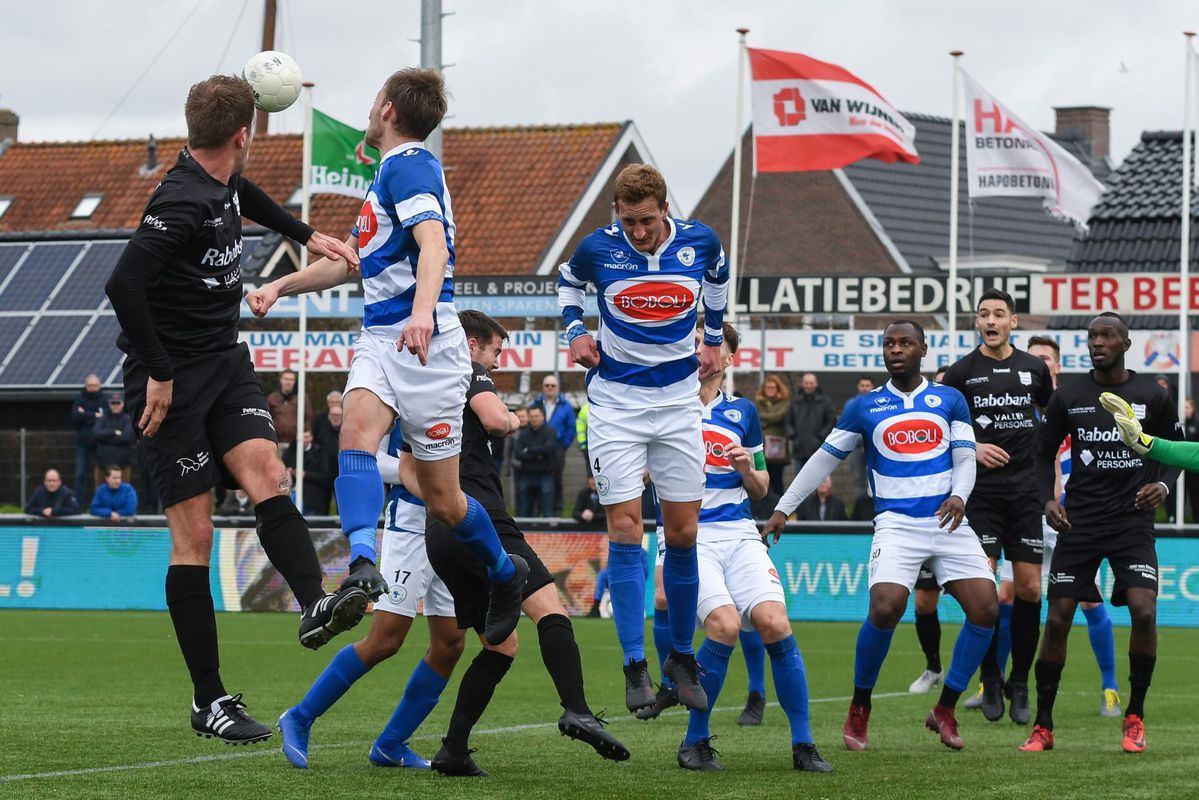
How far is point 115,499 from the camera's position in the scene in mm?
22875

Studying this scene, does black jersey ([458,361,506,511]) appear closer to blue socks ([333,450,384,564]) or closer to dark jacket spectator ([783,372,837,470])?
blue socks ([333,450,384,564])

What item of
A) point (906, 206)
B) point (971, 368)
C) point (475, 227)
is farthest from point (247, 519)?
point (906, 206)

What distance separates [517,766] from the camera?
8.89 metres

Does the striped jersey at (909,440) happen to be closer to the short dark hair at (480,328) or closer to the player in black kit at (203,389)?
the short dark hair at (480,328)

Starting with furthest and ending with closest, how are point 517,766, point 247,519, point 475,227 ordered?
point 475,227
point 247,519
point 517,766

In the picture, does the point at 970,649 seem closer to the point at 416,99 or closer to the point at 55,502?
the point at 416,99

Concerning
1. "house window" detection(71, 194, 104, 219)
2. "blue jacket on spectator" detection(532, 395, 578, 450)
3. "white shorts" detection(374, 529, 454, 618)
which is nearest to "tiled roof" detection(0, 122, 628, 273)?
"house window" detection(71, 194, 104, 219)

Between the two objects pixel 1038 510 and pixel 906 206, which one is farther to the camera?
pixel 906 206

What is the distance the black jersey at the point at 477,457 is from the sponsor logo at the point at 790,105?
15.5m

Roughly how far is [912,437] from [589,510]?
11.4 m

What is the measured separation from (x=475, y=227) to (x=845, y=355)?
1722cm

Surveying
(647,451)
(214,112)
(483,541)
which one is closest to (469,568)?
(483,541)

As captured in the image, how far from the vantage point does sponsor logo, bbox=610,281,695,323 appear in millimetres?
8953

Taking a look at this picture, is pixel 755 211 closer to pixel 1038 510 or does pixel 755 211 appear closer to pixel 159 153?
pixel 159 153
